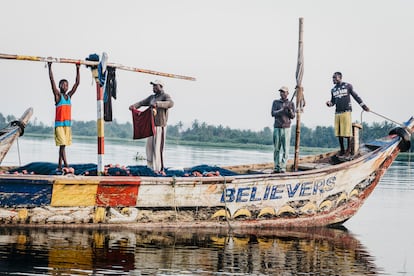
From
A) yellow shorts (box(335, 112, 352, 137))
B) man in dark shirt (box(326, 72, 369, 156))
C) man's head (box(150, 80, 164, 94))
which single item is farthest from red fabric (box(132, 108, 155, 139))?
yellow shorts (box(335, 112, 352, 137))

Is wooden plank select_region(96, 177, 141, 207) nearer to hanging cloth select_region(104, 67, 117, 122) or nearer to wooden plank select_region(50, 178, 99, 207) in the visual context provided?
wooden plank select_region(50, 178, 99, 207)

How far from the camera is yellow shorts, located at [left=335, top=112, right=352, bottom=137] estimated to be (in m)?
14.5

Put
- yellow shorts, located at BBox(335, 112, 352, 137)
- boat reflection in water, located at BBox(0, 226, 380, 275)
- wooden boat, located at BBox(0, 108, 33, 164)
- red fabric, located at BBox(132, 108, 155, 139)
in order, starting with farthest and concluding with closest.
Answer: yellow shorts, located at BBox(335, 112, 352, 137) → wooden boat, located at BBox(0, 108, 33, 164) → red fabric, located at BBox(132, 108, 155, 139) → boat reflection in water, located at BBox(0, 226, 380, 275)

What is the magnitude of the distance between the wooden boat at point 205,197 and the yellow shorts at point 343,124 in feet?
1.86

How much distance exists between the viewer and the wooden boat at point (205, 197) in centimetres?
1145

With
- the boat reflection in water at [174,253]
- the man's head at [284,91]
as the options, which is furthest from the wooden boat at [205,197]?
the man's head at [284,91]

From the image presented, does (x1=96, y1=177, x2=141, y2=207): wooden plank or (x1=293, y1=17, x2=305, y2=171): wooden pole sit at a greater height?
(x1=293, y1=17, x2=305, y2=171): wooden pole

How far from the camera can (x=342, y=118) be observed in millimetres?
14508

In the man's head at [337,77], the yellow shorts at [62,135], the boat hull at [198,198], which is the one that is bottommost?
the boat hull at [198,198]

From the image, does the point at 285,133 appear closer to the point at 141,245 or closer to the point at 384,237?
the point at 384,237

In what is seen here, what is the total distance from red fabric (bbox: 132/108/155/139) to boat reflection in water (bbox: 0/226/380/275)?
72.9 inches

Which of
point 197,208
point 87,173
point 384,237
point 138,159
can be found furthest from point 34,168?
point 138,159

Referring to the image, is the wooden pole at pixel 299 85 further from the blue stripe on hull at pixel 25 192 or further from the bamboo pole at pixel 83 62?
the blue stripe on hull at pixel 25 192

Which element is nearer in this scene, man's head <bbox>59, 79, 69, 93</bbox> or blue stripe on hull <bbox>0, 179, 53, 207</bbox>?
blue stripe on hull <bbox>0, 179, 53, 207</bbox>
